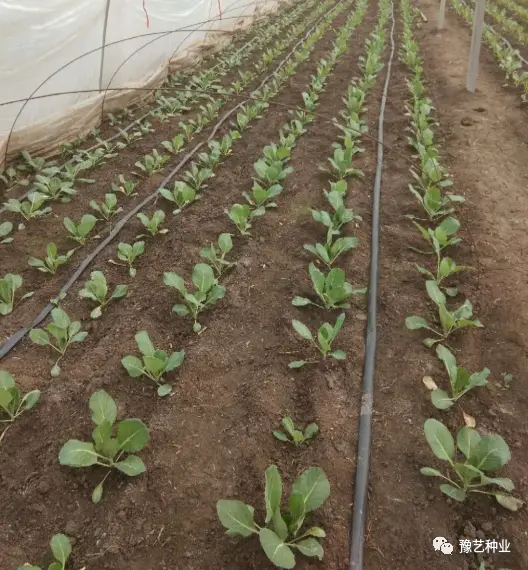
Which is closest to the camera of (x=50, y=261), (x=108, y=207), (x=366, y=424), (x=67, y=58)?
(x=366, y=424)

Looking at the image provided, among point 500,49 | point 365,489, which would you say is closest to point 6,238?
point 365,489

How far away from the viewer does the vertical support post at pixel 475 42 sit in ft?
19.4

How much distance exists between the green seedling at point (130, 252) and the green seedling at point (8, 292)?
631mm

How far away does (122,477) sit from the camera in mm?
1975

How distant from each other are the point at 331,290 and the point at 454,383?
Result: 2.83ft

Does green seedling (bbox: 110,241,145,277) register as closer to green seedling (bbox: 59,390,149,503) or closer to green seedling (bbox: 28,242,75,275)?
green seedling (bbox: 28,242,75,275)

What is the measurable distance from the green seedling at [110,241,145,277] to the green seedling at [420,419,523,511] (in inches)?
87.4

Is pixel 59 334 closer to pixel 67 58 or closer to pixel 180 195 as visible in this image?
pixel 180 195

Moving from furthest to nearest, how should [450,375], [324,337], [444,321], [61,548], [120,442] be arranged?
[444,321] < [324,337] < [450,375] < [120,442] < [61,548]

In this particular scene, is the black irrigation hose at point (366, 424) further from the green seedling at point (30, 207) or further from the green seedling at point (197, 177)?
the green seedling at point (30, 207)

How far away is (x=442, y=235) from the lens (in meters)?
3.11

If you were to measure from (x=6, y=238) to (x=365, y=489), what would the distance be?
3.24 meters

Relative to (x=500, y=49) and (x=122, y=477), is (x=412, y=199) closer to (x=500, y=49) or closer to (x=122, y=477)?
(x=122, y=477)

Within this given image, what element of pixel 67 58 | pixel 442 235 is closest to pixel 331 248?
pixel 442 235
